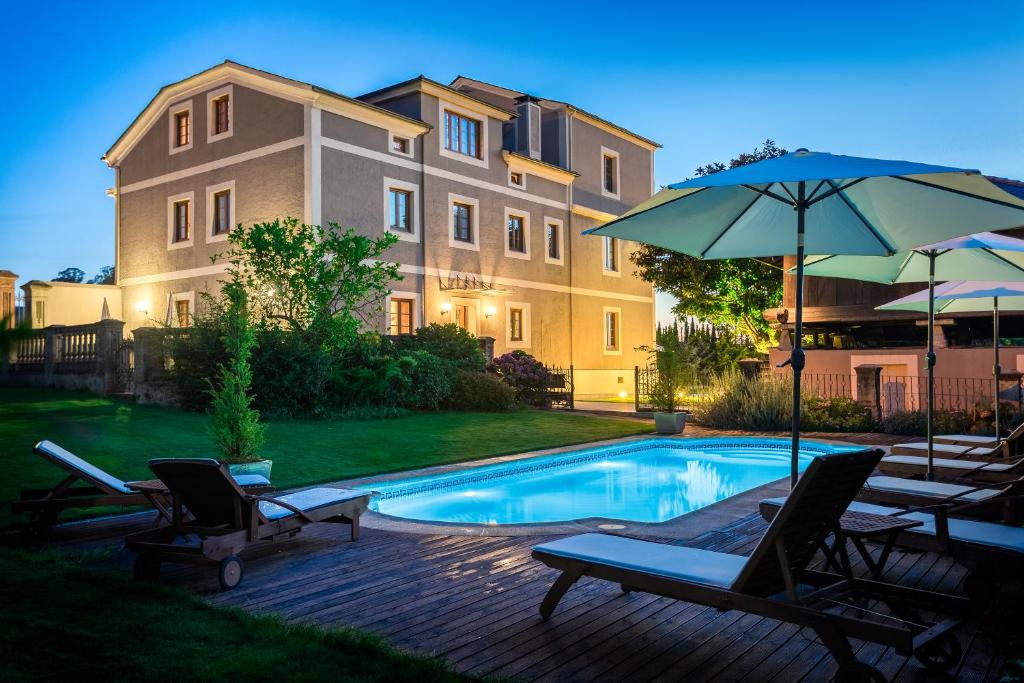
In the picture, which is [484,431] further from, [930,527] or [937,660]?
[937,660]

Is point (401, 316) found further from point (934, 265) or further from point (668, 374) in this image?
point (934, 265)

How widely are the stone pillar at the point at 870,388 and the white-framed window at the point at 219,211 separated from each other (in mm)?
16164

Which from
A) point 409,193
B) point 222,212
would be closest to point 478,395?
point 409,193

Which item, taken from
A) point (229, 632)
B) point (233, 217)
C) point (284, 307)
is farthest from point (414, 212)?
point (229, 632)

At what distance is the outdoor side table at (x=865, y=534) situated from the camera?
3699 millimetres

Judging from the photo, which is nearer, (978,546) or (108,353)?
(978,546)

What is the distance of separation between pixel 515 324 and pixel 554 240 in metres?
3.88

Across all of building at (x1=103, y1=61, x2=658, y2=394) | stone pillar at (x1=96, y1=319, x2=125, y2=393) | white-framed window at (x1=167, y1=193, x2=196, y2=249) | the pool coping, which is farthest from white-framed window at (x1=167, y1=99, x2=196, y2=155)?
the pool coping

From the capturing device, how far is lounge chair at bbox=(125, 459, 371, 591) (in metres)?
4.72

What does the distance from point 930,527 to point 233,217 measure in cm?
2049

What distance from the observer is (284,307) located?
17.1m

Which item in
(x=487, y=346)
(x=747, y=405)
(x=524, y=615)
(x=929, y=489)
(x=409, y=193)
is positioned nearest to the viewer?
(x=524, y=615)

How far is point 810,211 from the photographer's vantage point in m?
6.01

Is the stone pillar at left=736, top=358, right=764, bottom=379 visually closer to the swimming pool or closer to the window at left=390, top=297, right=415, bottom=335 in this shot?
the swimming pool
